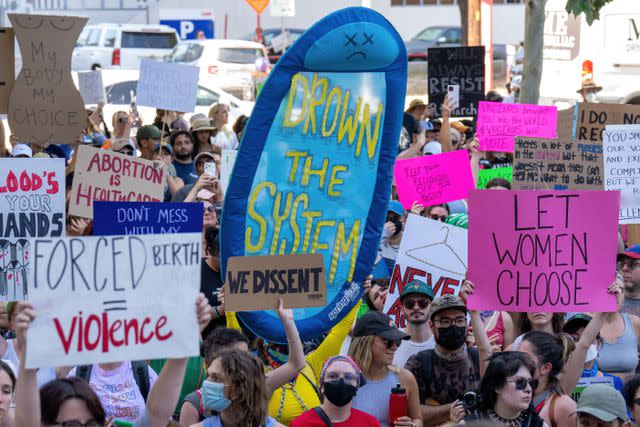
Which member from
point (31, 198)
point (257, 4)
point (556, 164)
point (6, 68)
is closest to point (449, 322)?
point (31, 198)

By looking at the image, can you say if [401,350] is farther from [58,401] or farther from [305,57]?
[58,401]

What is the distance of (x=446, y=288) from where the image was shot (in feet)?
23.6

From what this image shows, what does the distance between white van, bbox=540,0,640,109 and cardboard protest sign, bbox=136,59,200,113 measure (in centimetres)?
750

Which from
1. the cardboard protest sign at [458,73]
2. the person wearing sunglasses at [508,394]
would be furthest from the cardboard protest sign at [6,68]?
the person wearing sunglasses at [508,394]

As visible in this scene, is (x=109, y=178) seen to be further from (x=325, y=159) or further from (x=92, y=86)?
(x=92, y=86)

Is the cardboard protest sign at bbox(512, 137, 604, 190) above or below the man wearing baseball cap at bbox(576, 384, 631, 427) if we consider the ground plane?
above

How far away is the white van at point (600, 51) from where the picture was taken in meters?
17.4

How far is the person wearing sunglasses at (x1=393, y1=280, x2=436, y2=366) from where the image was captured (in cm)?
650

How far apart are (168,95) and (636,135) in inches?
170

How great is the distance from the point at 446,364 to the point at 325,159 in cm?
117

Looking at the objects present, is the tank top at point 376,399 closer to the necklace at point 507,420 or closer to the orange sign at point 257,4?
the necklace at point 507,420

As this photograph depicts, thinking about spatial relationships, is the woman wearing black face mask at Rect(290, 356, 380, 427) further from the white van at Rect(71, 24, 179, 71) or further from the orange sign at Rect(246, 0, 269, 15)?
the white van at Rect(71, 24, 179, 71)

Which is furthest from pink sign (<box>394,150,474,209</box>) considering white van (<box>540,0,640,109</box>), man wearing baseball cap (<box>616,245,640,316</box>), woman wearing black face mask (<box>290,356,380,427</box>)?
white van (<box>540,0,640,109</box>)

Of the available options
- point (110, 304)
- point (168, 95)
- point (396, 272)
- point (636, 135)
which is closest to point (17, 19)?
point (168, 95)
